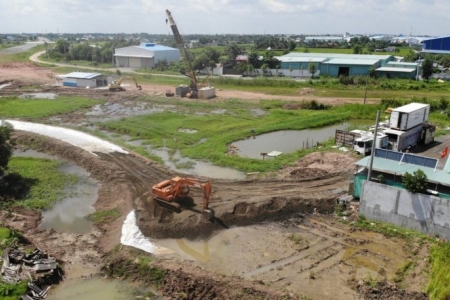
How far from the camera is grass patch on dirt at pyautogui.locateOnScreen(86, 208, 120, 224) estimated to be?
18.7 m

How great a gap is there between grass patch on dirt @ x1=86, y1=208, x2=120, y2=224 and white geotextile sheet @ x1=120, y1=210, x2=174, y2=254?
118 cm

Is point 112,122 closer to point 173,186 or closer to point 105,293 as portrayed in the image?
point 173,186

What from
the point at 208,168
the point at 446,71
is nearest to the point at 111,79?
the point at 208,168

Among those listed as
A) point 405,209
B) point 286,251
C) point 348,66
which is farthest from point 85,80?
point 405,209

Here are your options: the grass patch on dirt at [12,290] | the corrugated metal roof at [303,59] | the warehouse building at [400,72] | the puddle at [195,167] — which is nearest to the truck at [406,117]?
the puddle at [195,167]

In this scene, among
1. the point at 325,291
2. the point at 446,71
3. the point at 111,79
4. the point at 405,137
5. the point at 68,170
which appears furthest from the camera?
the point at 446,71

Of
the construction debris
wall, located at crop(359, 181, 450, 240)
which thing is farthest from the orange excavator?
wall, located at crop(359, 181, 450, 240)

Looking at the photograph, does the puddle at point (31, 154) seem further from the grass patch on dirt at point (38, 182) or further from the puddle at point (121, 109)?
the puddle at point (121, 109)

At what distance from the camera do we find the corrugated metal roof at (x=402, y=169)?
1703cm

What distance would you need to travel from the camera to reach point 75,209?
20094 millimetres

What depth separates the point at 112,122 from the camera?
3562 centimetres

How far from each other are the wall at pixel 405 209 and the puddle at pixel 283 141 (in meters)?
10.7

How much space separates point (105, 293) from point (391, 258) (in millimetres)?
10789

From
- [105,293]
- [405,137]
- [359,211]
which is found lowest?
[105,293]
